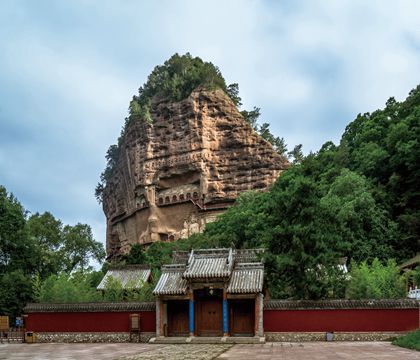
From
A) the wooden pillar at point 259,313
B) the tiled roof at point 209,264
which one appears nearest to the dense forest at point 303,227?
the tiled roof at point 209,264

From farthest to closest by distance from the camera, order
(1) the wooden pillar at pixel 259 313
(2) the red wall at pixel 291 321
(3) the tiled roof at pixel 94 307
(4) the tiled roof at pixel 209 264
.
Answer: (3) the tiled roof at pixel 94 307 < (4) the tiled roof at pixel 209 264 < (1) the wooden pillar at pixel 259 313 < (2) the red wall at pixel 291 321

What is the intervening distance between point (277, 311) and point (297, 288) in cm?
165

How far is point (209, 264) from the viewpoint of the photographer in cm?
2450

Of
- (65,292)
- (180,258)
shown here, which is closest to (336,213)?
(180,258)

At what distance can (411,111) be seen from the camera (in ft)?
153

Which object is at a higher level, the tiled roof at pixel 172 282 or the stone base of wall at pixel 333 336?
the tiled roof at pixel 172 282

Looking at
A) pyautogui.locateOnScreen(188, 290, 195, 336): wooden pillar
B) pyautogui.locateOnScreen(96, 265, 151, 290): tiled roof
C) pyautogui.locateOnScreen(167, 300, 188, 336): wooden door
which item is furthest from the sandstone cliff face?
pyautogui.locateOnScreen(188, 290, 195, 336): wooden pillar

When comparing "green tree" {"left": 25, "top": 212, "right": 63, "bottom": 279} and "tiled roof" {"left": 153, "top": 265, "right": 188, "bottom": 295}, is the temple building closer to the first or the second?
"tiled roof" {"left": 153, "top": 265, "right": 188, "bottom": 295}

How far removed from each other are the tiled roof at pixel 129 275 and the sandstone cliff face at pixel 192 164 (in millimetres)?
21469

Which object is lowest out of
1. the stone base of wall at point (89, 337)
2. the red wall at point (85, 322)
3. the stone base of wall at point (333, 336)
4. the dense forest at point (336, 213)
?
the stone base of wall at point (89, 337)

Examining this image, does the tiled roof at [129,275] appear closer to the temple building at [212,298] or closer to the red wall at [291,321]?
the red wall at [291,321]

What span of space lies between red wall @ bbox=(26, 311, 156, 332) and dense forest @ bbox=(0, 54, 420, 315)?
5.45 metres

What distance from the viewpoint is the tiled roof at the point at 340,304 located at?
2147cm

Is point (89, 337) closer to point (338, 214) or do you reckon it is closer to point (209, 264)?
point (209, 264)
